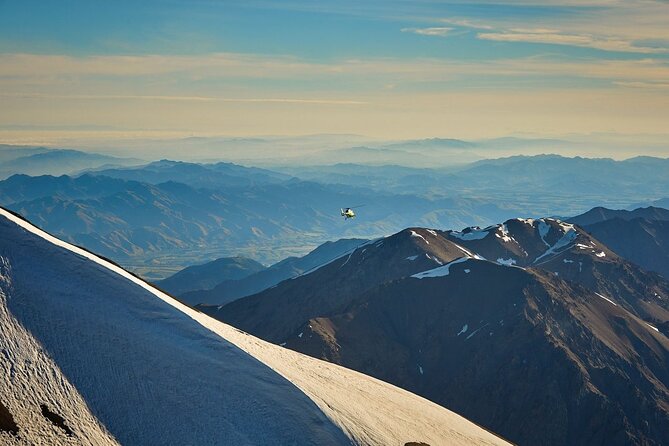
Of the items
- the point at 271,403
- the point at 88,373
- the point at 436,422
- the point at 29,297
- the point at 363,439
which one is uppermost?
the point at 29,297

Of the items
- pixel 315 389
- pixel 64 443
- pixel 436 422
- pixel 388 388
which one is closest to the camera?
pixel 64 443

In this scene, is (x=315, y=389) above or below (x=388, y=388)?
above

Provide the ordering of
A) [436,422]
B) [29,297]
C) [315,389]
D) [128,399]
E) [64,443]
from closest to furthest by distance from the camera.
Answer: [64,443] → [128,399] → [29,297] → [315,389] → [436,422]

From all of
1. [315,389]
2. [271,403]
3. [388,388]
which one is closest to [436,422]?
[388,388]

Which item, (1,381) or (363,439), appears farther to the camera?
(363,439)

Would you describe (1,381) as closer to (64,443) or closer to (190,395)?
(64,443)

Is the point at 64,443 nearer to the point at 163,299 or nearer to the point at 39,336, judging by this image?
the point at 39,336
